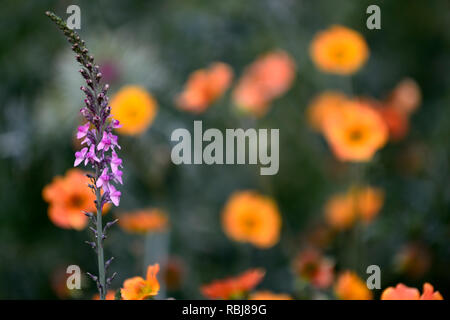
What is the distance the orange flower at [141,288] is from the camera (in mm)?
784

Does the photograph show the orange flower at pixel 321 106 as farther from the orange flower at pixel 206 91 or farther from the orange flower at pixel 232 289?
the orange flower at pixel 232 289

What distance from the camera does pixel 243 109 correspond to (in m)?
1.70

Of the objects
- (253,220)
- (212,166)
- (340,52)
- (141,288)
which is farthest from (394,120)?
(141,288)

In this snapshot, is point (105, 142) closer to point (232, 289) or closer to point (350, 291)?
point (232, 289)

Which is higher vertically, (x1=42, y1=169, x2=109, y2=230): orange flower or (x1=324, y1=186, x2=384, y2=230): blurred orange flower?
(x1=42, y1=169, x2=109, y2=230): orange flower

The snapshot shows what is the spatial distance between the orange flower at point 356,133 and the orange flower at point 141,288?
76 cm

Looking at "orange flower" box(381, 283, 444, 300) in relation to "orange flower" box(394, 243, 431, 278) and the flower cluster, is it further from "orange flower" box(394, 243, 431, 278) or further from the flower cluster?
"orange flower" box(394, 243, 431, 278)

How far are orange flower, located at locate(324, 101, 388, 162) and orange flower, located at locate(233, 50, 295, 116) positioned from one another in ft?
0.88

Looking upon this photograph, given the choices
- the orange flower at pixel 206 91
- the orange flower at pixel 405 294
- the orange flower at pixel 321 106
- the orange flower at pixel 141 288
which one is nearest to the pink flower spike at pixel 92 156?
the orange flower at pixel 141 288

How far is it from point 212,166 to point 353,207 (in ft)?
2.24

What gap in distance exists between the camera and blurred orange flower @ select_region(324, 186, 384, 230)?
5.22 feet

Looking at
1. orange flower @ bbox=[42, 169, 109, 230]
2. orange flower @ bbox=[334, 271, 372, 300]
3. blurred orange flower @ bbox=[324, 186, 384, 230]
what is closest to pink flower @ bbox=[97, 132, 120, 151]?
orange flower @ bbox=[42, 169, 109, 230]

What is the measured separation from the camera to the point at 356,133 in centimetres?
147
